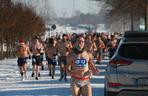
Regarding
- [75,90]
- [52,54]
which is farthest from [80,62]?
[52,54]

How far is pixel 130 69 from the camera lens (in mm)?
12188

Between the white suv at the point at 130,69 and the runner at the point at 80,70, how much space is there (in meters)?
0.47

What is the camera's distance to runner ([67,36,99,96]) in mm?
12352

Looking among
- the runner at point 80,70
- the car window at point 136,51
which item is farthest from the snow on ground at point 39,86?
the car window at point 136,51

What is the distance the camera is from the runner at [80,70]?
40.5 ft

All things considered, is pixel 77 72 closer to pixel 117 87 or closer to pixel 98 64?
pixel 117 87

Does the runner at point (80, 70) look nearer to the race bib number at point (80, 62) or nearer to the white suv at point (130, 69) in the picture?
the race bib number at point (80, 62)

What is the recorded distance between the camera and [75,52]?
12531 millimetres

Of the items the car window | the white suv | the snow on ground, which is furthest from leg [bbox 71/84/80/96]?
the snow on ground

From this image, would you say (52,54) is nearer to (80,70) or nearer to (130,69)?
(80,70)

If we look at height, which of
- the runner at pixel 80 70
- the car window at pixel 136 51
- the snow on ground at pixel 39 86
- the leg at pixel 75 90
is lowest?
the snow on ground at pixel 39 86

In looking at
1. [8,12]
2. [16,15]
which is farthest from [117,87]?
[16,15]

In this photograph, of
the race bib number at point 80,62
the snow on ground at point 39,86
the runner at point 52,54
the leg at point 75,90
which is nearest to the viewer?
the leg at point 75,90

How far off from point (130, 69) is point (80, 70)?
3.48 ft
